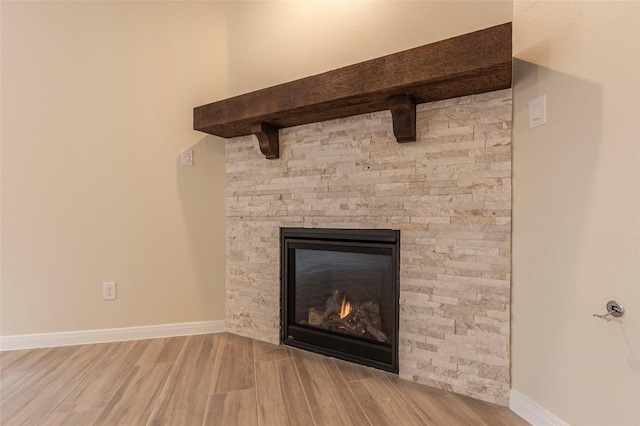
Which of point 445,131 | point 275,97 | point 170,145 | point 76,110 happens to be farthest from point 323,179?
point 76,110

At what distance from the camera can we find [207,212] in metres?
2.49

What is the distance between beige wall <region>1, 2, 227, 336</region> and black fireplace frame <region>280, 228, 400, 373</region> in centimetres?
60

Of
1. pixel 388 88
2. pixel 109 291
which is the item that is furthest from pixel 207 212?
pixel 388 88

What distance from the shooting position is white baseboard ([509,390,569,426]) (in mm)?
1309

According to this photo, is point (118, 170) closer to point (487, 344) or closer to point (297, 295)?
point (297, 295)

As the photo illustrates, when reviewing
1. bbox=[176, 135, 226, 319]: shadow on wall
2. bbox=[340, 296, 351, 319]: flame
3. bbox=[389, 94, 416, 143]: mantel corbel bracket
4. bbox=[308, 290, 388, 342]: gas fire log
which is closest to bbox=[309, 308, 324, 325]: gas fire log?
bbox=[308, 290, 388, 342]: gas fire log

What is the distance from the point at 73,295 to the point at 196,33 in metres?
2.11

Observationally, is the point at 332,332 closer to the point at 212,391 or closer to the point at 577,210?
the point at 212,391

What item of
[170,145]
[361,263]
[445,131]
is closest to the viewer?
[445,131]

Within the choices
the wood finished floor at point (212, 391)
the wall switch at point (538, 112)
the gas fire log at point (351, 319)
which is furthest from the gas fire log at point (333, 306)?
the wall switch at point (538, 112)

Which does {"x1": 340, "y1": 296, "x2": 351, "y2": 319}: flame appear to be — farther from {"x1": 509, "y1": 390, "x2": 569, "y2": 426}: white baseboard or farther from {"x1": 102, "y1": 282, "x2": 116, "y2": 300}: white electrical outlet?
{"x1": 102, "y1": 282, "x2": 116, "y2": 300}: white electrical outlet

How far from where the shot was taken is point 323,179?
2.06 m

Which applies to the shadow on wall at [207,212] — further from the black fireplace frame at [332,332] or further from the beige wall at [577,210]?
the beige wall at [577,210]

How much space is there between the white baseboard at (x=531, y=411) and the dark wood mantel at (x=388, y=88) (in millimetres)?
1328
